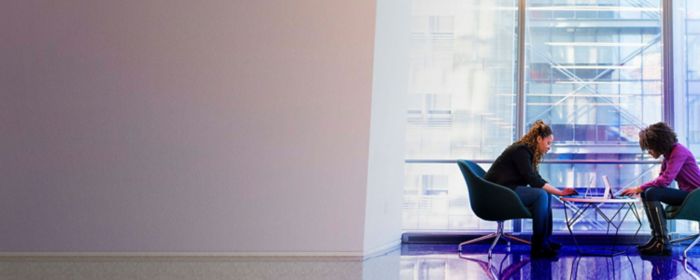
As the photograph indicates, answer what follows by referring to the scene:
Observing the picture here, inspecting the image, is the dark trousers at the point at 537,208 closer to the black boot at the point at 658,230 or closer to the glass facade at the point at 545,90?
the glass facade at the point at 545,90

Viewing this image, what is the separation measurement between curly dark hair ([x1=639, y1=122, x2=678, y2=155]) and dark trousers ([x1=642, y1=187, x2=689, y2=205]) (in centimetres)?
33

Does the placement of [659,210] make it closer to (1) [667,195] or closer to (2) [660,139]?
(1) [667,195]

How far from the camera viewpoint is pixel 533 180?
12.1ft

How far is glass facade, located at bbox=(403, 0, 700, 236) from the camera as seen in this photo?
14.7 ft

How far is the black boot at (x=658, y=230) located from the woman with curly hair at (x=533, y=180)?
0.81 metres

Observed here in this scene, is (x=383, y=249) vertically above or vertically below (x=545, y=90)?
below

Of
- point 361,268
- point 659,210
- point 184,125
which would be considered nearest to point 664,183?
point 659,210

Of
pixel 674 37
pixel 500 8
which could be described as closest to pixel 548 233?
pixel 500 8

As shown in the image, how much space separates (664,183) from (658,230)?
41 centimetres

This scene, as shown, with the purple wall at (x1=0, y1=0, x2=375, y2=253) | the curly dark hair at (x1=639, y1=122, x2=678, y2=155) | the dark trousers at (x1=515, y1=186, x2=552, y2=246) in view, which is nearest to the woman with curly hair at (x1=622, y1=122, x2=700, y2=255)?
the curly dark hair at (x1=639, y1=122, x2=678, y2=155)

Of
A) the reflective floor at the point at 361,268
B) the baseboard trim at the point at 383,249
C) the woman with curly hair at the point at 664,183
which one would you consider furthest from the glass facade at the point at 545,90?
the reflective floor at the point at 361,268

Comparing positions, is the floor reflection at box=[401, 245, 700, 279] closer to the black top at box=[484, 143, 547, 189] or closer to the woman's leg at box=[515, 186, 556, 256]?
the woman's leg at box=[515, 186, 556, 256]

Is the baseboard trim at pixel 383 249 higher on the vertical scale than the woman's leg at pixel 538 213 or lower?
lower

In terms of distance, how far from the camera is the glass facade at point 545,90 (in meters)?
4.47
